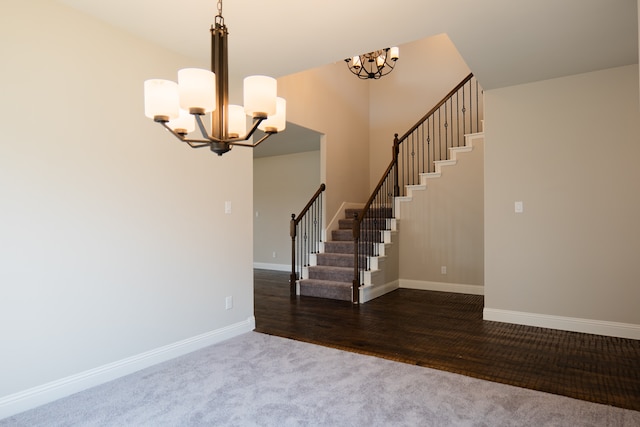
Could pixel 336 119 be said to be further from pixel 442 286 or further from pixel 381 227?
pixel 442 286

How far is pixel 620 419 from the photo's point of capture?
2053mm

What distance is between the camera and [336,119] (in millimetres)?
6453

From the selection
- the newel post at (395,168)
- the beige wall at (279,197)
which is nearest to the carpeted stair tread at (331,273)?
the newel post at (395,168)

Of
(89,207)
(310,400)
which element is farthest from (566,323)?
(89,207)

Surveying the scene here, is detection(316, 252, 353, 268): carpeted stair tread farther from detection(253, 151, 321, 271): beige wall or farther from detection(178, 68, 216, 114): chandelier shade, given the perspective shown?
detection(178, 68, 216, 114): chandelier shade

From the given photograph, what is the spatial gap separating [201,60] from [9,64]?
4.79 feet

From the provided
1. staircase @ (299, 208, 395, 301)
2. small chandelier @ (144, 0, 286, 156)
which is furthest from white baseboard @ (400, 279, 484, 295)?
small chandelier @ (144, 0, 286, 156)

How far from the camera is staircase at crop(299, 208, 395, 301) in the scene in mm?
5254

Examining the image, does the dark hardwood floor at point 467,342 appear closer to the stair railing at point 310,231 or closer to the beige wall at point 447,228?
the beige wall at point 447,228

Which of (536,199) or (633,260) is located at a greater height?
(536,199)

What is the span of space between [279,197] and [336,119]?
2.30 m

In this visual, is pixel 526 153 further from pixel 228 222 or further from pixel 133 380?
pixel 133 380

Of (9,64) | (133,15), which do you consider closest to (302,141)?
(133,15)

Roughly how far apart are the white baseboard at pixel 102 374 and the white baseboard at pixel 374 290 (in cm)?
199
